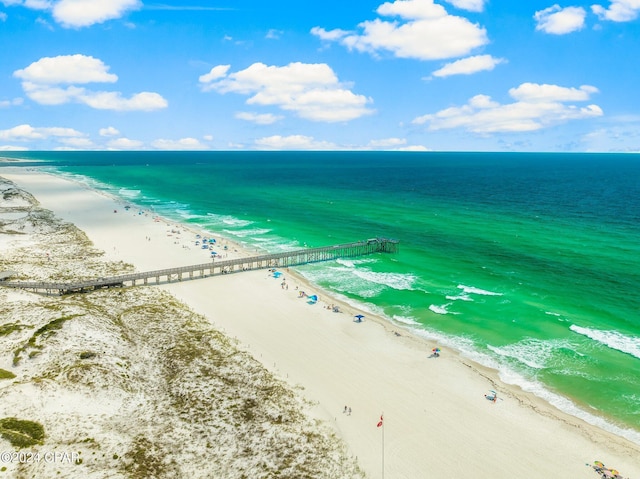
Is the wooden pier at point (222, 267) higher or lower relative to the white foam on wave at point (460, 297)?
higher

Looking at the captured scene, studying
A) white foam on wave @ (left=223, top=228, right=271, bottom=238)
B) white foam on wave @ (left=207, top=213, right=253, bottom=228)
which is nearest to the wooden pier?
white foam on wave @ (left=223, top=228, right=271, bottom=238)

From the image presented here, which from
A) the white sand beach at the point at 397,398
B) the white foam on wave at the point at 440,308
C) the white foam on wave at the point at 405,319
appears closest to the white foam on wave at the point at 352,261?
the white sand beach at the point at 397,398

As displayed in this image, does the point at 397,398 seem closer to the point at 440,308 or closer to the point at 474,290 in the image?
the point at 440,308

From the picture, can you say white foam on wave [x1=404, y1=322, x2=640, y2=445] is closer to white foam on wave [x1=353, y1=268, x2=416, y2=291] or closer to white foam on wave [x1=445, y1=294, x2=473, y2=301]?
white foam on wave [x1=445, y1=294, x2=473, y2=301]

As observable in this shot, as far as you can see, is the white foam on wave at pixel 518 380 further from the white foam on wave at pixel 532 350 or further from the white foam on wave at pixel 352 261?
the white foam on wave at pixel 352 261

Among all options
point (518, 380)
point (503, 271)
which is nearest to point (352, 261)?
point (503, 271)

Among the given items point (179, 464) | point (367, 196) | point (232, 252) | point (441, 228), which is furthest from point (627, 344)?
point (367, 196)
